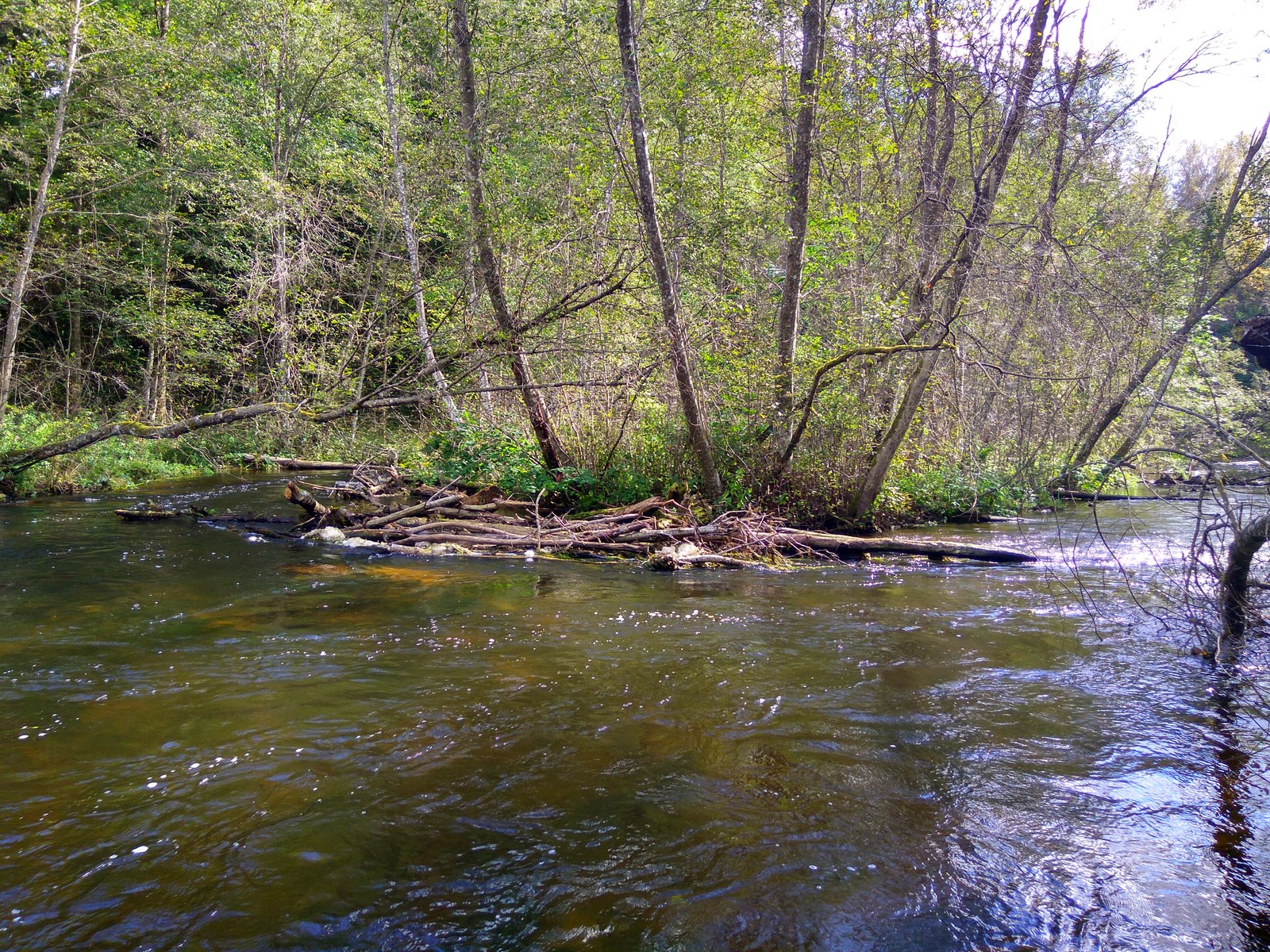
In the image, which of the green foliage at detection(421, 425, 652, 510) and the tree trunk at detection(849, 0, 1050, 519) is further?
the green foliage at detection(421, 425, 652, 510)

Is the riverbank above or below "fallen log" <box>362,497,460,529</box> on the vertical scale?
above

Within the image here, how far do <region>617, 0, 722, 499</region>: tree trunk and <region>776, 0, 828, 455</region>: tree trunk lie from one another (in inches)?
50.3

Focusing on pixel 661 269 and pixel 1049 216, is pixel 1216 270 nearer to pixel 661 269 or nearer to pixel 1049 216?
pixel 1049 216

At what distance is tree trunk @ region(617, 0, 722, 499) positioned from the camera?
998cm

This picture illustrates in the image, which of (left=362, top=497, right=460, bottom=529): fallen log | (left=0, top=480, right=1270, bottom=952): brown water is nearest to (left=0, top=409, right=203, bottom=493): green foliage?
(left=362, top=497, right=460, bottom=529): fallen log

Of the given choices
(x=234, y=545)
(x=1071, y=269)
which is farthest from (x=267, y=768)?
(x=1071, y=269)

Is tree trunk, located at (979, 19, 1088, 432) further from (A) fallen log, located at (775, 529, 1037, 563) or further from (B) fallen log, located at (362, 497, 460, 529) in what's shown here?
(B) fallen log, located at (362, 497, 460, 529)

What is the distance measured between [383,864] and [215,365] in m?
20.8

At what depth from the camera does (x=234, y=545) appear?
10.0 m

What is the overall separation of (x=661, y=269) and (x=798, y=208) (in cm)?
280

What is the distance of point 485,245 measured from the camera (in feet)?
39.1

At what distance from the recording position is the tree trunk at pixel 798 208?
11.1 m

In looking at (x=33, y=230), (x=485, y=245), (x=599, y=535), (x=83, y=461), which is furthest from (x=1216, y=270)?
(x=33, y=230)

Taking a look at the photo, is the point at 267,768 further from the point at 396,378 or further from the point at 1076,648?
the point at 396,378
